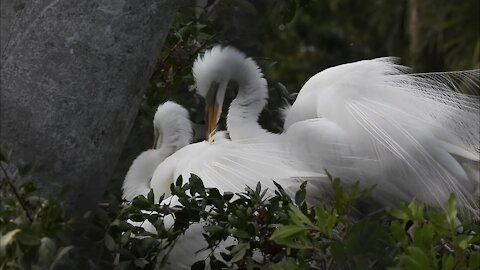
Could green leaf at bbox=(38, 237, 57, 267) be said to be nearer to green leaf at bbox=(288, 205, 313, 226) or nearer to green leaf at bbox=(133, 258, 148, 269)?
green leaf at bbox=(133, 258, 148, 269)

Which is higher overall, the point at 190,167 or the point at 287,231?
the point at 287,231

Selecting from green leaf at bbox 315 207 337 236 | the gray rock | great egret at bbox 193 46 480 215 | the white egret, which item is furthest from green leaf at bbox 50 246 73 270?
great egret at bbox 193 46 480 215

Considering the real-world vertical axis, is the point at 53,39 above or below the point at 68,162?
above

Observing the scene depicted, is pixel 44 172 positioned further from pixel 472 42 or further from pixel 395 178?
pixel 472 42

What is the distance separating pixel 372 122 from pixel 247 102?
1.38 feet

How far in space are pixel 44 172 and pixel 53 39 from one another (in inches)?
9.5

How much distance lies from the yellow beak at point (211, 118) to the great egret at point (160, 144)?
10 cm

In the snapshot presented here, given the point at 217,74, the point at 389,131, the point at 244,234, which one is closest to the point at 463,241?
the point at 244,234

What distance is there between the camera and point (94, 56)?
1.87 metres

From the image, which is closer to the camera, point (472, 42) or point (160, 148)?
point (160, 148)

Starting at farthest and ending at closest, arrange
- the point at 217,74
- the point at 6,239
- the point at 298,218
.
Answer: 1. the point at 217,74
2. the point at 298,218
3. the point at 6,239

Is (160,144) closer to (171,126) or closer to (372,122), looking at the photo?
(171,126)

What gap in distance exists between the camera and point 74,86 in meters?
1.86

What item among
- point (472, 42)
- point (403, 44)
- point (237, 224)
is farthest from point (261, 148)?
point (403, 44)
